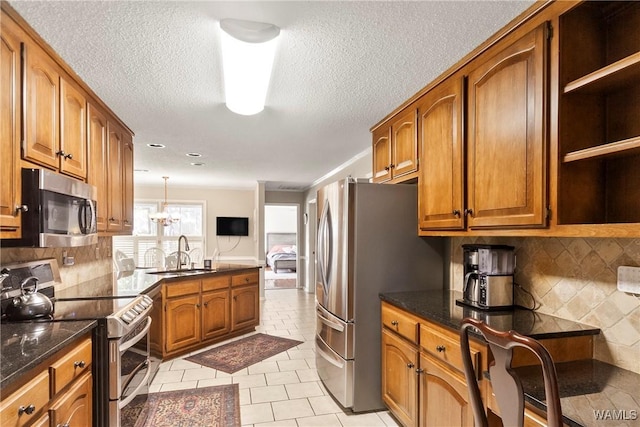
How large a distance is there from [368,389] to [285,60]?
2.37 m

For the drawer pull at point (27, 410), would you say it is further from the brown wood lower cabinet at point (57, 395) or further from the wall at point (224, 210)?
the wall at point (224, 210)

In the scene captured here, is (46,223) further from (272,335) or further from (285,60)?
(272,335)

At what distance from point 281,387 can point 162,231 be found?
5.81 metres

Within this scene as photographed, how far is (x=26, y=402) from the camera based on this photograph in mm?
1165

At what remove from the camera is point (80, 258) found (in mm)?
2949

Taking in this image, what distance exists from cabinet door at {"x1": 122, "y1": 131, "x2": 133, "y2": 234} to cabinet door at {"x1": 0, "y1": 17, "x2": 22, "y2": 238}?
1.62 metres

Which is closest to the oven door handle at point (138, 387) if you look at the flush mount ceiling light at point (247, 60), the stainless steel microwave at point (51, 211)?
the stainless steel microwave at point (51, 211)

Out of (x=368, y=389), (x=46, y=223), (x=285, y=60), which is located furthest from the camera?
(x=368, y=389)

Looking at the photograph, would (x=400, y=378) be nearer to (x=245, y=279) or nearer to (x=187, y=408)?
(x=187, y=408)

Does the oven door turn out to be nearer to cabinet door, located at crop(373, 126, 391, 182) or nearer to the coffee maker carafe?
the coffee maker carafe

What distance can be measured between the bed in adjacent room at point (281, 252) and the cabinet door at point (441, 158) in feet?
26.8

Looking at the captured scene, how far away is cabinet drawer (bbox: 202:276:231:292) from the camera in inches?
155

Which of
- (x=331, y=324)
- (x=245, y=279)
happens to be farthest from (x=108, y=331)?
(x=245, y=279)

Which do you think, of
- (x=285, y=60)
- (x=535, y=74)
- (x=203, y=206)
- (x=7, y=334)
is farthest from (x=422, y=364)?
(x=203, y=206)
